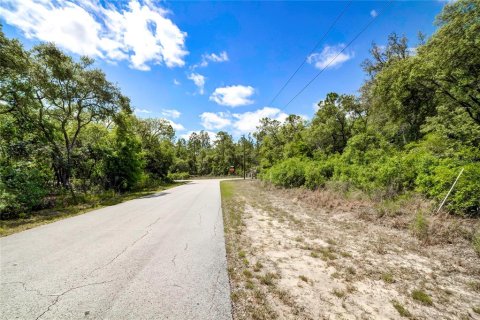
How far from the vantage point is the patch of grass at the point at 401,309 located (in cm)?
282

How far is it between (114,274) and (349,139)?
52.2ft

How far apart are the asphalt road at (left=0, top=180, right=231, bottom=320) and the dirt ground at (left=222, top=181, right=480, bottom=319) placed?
0.51 m

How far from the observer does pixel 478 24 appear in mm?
9852

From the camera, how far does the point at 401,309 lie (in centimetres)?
292

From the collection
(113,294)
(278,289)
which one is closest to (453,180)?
(278,289)

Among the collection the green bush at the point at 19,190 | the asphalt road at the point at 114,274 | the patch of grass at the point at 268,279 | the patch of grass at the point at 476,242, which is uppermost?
the green bush at the point at 19,190

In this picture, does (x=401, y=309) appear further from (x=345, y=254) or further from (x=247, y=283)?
(x=247, y=283)

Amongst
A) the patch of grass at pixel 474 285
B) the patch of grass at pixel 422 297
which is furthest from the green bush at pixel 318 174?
the patch of grass at pixel 422 297

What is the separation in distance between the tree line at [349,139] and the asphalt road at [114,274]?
20.4 ft

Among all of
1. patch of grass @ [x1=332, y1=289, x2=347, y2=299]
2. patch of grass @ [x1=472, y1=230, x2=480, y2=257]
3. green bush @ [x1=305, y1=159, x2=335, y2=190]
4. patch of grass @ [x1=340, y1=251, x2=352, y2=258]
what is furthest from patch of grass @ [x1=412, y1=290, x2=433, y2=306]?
green bush @ [x1=305, y1=159, x2=335, y2=190]

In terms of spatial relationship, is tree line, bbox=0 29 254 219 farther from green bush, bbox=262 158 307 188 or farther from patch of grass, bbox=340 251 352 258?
Answer: green bush, bbox=262 158 307 188

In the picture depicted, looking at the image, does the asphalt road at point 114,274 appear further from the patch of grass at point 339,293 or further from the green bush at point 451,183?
the green bush at point 451,183

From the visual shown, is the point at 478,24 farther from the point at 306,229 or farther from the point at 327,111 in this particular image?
the point at 327,111

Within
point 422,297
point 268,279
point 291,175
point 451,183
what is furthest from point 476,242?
point 291,175
